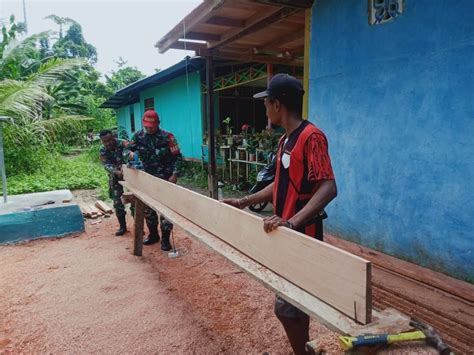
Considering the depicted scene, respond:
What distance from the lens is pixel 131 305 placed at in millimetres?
2957

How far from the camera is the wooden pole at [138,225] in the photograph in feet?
12.9

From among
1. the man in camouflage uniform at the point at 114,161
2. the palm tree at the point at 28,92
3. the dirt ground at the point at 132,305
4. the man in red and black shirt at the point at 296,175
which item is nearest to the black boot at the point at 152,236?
the dirt ground at the point at 132,305

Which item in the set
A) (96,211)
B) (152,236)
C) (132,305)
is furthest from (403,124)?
(96,211)

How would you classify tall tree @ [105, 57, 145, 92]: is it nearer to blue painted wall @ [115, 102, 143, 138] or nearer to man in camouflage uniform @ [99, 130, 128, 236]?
blue painted wall @ [115, 102, 143, 138]

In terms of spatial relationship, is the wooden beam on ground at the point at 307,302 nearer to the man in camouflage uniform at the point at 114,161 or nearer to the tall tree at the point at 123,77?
the man in camouflage uniform at the point at 114,161

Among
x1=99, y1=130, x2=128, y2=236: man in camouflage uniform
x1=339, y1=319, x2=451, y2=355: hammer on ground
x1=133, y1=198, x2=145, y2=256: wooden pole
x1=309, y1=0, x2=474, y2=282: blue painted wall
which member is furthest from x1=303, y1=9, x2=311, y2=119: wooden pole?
x1=339, y1=319, x2=451, y2=355: hammer on ground

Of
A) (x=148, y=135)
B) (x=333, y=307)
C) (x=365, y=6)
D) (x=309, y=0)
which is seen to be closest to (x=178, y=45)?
(x=148, y=135)

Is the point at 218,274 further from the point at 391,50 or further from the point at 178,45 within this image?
the point at 178,45

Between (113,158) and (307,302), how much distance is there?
4287 mm

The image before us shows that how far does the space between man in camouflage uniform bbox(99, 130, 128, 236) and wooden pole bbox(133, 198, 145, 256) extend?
106cm

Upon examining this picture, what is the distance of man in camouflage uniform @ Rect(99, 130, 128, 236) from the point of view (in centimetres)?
491

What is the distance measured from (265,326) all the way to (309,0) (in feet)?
10.4

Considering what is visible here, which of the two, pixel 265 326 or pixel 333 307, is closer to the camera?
pixel 333 307

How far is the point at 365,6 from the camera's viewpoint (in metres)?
3.09
